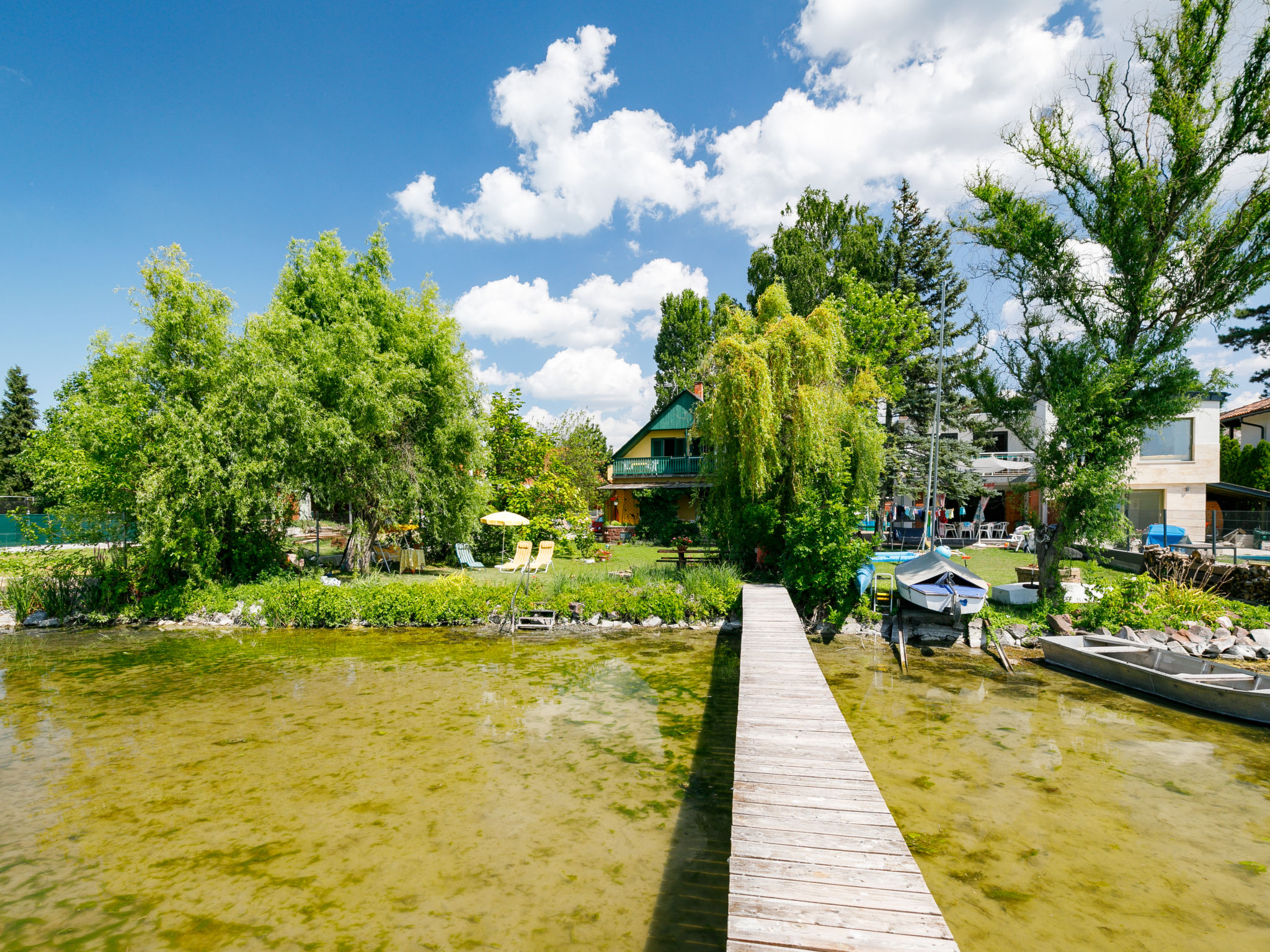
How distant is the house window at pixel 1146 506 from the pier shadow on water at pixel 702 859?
26248 mm

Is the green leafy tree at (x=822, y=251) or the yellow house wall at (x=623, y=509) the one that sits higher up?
the green leafy tree at (x=822, y=251)

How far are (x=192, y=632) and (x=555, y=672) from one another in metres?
9.32

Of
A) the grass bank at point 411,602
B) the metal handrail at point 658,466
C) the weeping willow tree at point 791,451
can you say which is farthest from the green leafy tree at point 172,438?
the metal handrail at point 658,466

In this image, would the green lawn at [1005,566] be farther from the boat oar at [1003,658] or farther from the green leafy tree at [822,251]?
the green leafy tree at [822,251]

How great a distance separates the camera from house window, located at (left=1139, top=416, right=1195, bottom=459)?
24734 millimetres

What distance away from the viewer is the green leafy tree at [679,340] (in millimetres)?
42156

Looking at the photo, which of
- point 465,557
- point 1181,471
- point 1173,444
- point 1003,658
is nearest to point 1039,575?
point 1003,658

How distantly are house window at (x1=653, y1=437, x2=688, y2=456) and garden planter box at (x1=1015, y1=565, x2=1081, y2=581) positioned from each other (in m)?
17.1

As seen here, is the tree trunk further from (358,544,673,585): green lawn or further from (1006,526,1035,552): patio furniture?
(1006,526,1035,552): patio furniture

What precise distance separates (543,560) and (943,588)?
1078 centimetres

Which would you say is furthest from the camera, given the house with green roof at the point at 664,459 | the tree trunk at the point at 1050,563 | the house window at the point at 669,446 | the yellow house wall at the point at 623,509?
the yellow house wall at the point at 623,509

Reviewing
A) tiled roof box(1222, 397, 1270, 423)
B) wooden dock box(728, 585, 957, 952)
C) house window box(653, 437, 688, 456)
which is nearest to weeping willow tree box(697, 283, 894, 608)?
wooden dock box(728, 585, 957, 952)

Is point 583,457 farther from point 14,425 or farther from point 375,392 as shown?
point 14,425

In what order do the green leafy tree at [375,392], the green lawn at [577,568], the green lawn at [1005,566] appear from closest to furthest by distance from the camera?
the green lawn at [1005,566] → the green leafy tree at [375,392] → the green lawn at [577,568]
